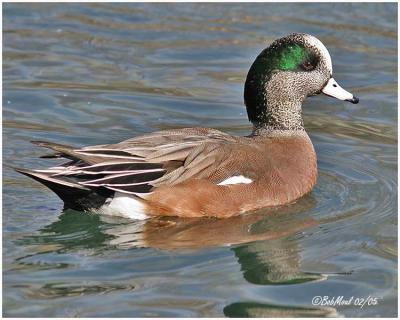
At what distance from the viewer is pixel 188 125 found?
8969 millimetres

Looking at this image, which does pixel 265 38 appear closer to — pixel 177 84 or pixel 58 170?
pixel 177 84

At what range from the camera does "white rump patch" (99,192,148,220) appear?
6.68 metres

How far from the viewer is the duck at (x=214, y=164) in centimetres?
657

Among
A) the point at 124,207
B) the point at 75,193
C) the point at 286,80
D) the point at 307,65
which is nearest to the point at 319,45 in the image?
the point at 307,65

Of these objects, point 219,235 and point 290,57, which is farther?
point 290,57

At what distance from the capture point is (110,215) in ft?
22.2

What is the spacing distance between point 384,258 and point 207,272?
1178mm

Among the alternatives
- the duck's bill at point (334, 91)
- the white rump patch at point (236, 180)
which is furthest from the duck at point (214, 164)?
the duck's bill at point (334, 91)

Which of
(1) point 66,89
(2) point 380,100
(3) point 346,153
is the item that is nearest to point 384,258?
(3) point 346,153

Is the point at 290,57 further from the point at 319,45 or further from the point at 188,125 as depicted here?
the point at 188,125

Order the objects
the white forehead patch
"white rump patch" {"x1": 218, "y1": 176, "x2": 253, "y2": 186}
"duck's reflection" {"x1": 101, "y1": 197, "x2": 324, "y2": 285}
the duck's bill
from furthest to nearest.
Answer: the duck's bill → the white forehead patch → "white rump patch" {"x1": 218, "y1": 176, "x2": 253, "y2": 186} → "duck's reflection" {"x1": 101, "y1": 197, "x2": 324, "y2": 285}

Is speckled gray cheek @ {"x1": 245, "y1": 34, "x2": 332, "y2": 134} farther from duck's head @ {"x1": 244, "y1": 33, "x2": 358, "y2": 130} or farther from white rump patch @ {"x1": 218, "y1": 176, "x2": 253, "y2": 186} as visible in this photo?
white rump patch @ {"x1": 218, "y1": 176, "x2": 253, "y2": 186}

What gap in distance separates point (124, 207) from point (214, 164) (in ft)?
2.24

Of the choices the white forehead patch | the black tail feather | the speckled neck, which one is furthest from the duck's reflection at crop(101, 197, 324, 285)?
the white forehead patch
